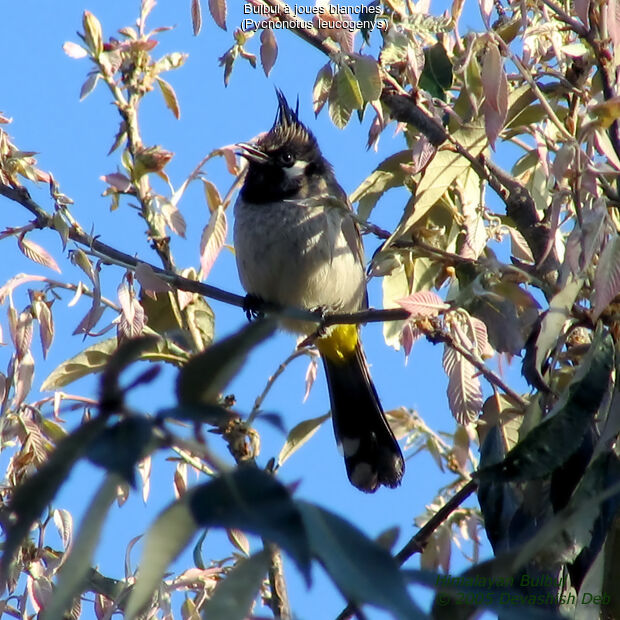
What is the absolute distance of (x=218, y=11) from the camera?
221 centimetres

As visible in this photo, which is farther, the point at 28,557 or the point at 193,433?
the point at 28,557

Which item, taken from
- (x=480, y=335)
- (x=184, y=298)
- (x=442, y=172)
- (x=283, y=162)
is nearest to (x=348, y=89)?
(x=442, y=172)

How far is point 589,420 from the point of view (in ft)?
4.97

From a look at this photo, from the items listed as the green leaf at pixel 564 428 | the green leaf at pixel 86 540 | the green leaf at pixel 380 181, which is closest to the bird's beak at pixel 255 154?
the green leaf at pixel 380 181

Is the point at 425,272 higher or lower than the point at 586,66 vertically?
lower

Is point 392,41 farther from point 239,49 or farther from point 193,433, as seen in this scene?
point 193,433

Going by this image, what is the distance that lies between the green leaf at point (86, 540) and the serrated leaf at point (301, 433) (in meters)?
1.74

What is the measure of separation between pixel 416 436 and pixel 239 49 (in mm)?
1013

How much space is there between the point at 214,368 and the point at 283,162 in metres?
3.16

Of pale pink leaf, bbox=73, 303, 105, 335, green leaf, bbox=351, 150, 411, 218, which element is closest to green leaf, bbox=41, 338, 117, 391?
pale pink leaf, bbox=73, 303, 105, 335

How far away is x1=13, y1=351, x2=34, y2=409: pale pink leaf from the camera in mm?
2162

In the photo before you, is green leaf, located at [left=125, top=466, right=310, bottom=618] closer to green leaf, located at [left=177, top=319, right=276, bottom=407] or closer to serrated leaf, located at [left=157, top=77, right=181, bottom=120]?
green leaf, located at [left=177, top=319, right=276, bottom=407]

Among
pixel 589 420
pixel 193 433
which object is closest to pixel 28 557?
pixel 589 420

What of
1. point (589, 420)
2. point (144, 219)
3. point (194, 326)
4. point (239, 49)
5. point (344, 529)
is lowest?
point (344, 529)
